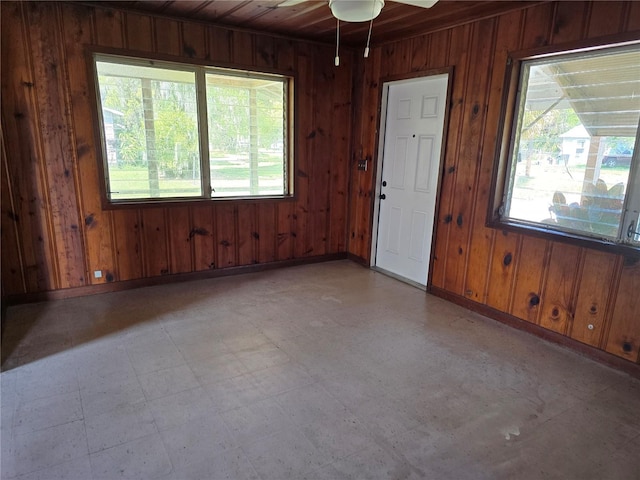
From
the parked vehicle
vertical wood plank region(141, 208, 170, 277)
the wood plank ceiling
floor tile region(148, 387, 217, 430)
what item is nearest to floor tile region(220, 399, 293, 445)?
floor tile region(148, 387, 217, 430)

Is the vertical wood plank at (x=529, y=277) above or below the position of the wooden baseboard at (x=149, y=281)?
above

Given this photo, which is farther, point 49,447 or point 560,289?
point 560,289

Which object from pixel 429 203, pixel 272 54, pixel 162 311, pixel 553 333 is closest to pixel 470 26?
pixel 429 203

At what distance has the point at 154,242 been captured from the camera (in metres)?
3.94

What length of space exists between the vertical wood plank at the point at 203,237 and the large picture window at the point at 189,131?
179 mm

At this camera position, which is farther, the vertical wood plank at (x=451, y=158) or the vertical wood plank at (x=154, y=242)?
the vertical wood plank at (x=154, y=242)

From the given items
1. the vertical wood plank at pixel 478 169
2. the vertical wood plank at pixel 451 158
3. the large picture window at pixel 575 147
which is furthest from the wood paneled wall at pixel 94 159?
the large picture window at pixel 575 147

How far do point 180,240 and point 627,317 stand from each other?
3.81 meters

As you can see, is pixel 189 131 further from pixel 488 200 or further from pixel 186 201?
pixel 488 200

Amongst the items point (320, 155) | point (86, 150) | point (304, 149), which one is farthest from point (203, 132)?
point (320, 155)

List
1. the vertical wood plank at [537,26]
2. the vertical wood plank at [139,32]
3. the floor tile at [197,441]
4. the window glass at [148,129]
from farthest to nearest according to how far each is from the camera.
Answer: the window glass at [148,129]
the vertical wood plank at [139,32]
the vertical wood plank at [537,26]
the floor tile at [197,441]

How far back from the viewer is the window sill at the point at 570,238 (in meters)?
2.59

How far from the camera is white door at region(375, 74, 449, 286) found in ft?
12.9

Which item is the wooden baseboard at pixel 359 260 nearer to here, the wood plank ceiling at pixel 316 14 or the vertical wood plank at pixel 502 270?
the vertical wood plank at pixel 502 270
